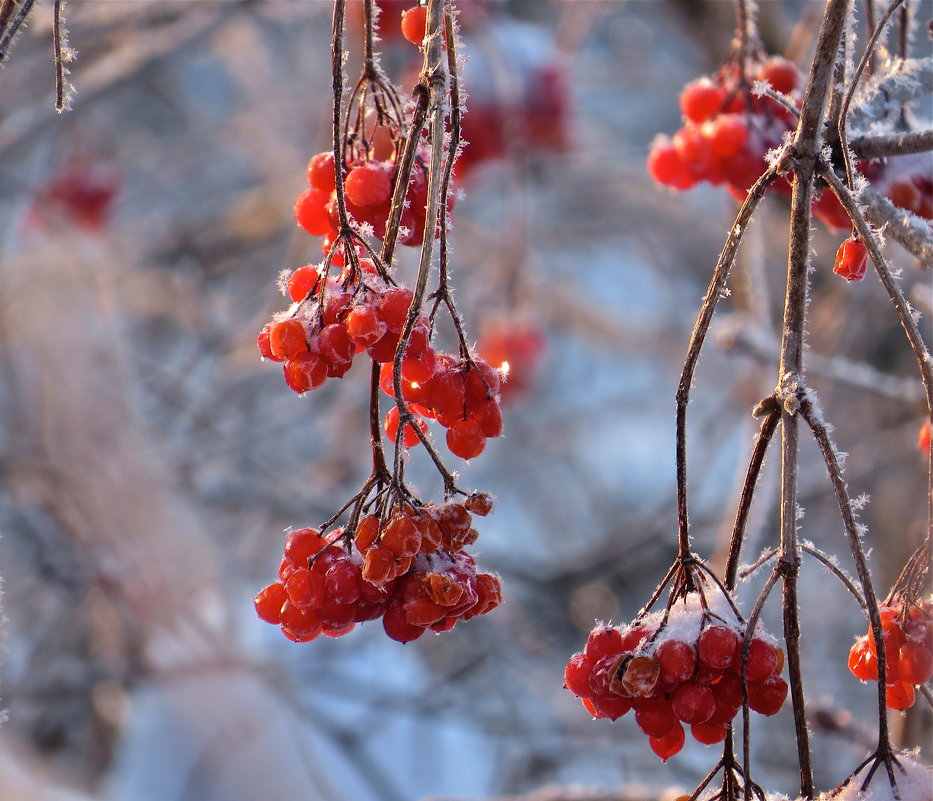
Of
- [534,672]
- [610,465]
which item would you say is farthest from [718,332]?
[610,465]

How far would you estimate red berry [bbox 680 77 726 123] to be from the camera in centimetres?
92

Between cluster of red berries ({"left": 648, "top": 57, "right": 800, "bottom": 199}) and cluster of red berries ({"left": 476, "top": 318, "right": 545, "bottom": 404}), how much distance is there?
1.45 m

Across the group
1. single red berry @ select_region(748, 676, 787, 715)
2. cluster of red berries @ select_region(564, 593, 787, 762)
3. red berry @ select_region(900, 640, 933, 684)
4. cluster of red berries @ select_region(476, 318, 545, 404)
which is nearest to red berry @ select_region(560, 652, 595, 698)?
cluster of red berries @ select_region(564, 593, 787, 762)

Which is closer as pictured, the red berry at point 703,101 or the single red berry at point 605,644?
the single red berry at point 605,644

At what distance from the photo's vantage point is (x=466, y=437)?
0.64 meters

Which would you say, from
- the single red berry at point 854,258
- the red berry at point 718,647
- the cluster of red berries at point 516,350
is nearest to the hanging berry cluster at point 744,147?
the single red berry at point 854,258

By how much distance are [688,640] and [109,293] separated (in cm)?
261

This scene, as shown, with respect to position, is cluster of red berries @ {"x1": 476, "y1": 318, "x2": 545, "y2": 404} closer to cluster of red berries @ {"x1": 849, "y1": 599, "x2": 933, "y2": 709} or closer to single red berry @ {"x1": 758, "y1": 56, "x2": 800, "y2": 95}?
single red berry @ {"x1": 758, "y1": 56, "x2": 800, "y2": 95}

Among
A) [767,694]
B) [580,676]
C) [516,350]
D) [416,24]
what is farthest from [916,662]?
[516,350]

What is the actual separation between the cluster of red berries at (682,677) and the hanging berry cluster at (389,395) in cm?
9

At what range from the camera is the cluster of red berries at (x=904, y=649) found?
628mm

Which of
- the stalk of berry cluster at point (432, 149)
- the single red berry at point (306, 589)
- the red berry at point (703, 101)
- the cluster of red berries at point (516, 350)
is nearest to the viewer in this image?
the stalk of berry cluster at point (432, 149)

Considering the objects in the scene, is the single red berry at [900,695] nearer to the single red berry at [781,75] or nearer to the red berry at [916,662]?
the red berry at [916,662]

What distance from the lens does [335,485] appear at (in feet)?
9.90
